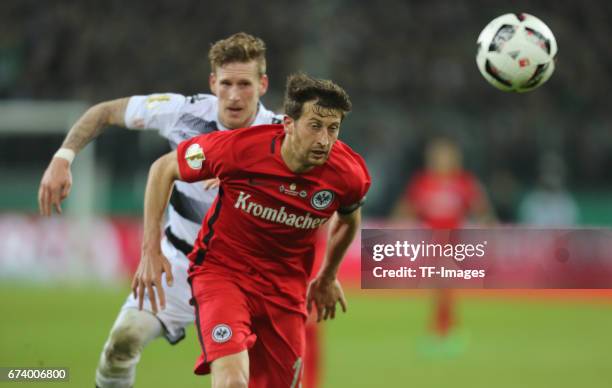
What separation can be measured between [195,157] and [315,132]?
63cm

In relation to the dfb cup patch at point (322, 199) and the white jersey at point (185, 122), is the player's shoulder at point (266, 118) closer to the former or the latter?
the white jersey at point (185, 122)

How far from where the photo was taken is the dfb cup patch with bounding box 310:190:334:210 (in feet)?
17.0

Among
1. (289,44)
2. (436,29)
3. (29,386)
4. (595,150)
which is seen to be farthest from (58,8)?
(29,386)

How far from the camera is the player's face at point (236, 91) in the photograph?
5645mm

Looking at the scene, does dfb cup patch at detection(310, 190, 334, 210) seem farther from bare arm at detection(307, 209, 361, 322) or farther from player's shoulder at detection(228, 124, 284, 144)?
player's shoulder at detection(228, 124, 284, 144)

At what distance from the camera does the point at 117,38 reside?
2016 centimetres

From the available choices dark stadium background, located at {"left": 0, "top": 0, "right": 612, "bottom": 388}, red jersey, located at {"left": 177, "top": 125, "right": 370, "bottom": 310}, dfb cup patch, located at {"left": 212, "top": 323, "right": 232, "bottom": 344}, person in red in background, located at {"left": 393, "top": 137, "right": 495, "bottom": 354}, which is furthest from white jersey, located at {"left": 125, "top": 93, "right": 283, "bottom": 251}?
dark stadium background, located at {"left": 0, "top": 0, "right": 612, "bottom": 388}

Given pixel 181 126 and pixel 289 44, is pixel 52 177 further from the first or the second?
pixel 289 44

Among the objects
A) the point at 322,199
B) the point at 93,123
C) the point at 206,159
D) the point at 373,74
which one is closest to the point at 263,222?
the point at 322,199

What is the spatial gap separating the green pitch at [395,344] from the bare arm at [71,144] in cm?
216

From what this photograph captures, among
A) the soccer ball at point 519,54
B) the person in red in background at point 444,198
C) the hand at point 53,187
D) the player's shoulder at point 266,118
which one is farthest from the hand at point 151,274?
the person in red in background at point 444,198

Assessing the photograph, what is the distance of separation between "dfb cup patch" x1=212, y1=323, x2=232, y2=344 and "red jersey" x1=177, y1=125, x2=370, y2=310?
33 centimetres

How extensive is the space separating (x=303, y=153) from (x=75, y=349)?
5.84 metres

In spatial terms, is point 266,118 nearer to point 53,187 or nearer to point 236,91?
point 236,91
